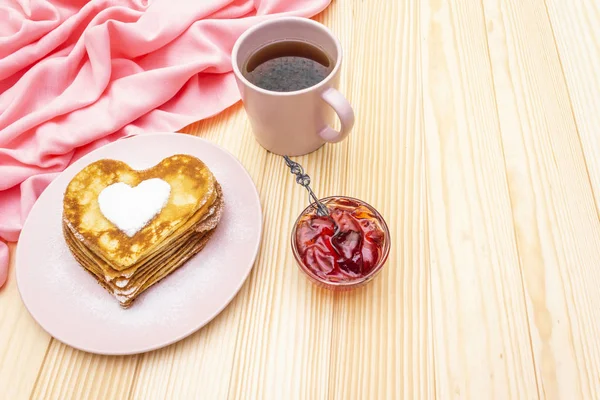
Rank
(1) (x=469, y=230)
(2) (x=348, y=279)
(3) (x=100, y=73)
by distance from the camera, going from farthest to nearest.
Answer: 1. (3) (x=100, y=73)
2. (1) (x=469, y=230)
3. (2) (x=348, y=279)

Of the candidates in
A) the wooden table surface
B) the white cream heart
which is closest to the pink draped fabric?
the wooden table surface

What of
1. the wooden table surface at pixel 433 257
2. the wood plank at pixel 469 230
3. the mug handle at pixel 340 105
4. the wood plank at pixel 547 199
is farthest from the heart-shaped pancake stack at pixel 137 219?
the wood plank at pixel 547 199

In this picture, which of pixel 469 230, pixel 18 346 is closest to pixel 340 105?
pixel 469 230

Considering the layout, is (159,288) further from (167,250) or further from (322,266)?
(322,266)

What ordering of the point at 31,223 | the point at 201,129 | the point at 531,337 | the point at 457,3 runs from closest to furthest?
the point at 531,337 < the point at 31,223 < the point at 201,129 < the point at 457,3

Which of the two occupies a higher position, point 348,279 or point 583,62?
point 583,62

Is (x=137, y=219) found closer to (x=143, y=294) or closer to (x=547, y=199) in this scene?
(x=143, y=294)

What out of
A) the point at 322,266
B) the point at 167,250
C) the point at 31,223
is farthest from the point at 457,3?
the point at 31,223
